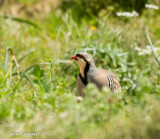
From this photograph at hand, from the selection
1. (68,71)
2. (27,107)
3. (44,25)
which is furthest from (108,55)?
(44,25)

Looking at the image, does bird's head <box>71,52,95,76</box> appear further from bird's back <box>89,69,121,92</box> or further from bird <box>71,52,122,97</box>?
bird's back <box>89,69,121,92</box>

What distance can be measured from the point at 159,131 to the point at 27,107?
3.91ft

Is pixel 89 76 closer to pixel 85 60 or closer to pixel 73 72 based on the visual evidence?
pixel 85 60

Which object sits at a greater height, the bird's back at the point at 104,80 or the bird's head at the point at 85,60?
the bird's head at the point at 85,60

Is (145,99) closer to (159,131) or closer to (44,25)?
(159,131)

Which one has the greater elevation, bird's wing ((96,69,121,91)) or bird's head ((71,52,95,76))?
bird's head ((71,52,95,76))

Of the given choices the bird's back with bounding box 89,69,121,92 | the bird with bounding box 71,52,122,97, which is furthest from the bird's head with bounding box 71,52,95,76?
the bird's back with bounding box 89,69,121,92

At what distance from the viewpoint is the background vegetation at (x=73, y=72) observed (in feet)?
8.39

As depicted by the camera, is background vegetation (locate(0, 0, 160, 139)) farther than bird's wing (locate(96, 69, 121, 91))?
No

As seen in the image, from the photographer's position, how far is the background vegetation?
2557 mm

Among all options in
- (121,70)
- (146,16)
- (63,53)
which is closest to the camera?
(121,70)

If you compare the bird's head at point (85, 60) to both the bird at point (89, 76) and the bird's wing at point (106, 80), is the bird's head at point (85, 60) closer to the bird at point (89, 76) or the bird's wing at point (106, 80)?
the bird at point (89, 76)

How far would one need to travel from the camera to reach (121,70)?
16.2 feet

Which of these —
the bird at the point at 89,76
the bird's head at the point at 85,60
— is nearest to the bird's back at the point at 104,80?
the bird at the point at 89,76
